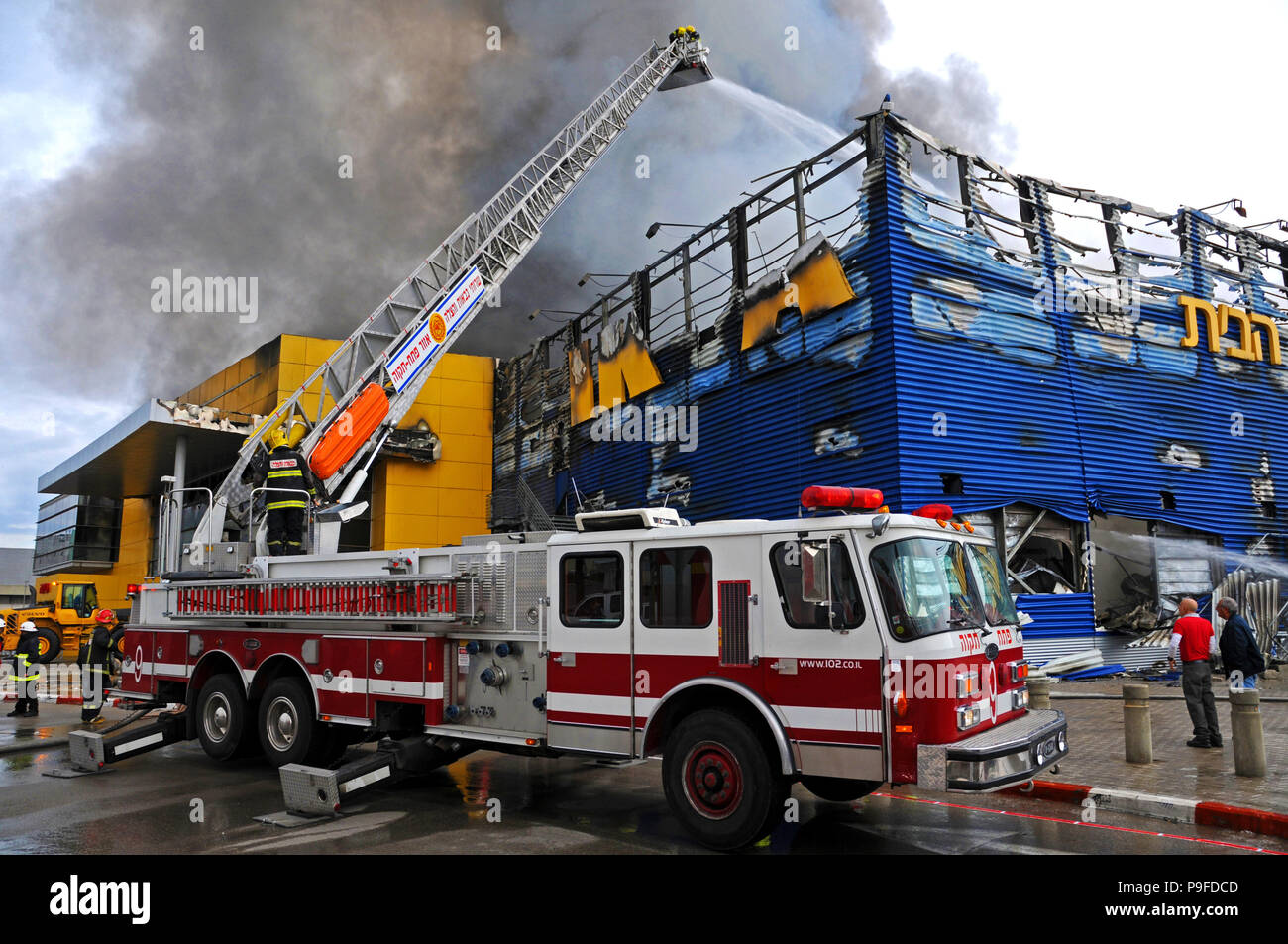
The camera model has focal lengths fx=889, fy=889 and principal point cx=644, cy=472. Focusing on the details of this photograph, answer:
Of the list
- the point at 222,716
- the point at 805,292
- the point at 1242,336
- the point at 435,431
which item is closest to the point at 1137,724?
the point at 805,292

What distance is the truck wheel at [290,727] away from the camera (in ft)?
28.5

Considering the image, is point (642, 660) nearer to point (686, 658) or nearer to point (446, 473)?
point (686, 658)

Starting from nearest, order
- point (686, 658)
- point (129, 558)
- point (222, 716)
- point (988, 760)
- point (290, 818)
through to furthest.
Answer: point (988, 760), point (686, 658), point (290, 818), point (222, 716), point (129, 558)

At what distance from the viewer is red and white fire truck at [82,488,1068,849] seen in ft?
19.0

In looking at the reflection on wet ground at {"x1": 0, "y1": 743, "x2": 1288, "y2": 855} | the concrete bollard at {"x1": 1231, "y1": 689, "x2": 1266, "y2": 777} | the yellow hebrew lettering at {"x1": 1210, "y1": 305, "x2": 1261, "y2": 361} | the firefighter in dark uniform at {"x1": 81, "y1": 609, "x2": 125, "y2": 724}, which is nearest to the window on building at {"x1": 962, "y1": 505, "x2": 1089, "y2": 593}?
the yellow hebrew lettering at {"x1": 1210, "y1": 305, "x2": 1261, "y2": 361}

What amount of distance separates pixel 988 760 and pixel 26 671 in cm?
1587

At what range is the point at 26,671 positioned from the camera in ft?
49.3

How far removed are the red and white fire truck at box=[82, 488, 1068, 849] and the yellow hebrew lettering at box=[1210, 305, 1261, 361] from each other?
45.9 ft

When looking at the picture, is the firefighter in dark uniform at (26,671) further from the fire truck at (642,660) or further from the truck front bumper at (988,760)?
the truck front bumper at (988,760)

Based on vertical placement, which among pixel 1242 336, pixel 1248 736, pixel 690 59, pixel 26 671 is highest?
pixel 690 59

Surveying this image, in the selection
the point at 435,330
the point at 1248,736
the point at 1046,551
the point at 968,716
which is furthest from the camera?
the point at 435,330

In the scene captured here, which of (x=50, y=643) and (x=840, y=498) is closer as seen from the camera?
(x=840, y=498)

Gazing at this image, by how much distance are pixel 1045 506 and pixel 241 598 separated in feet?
40.2

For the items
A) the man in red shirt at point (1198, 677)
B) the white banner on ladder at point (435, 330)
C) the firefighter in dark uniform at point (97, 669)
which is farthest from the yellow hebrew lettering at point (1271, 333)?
the firefighter in dark uniform at point (97, 669)
